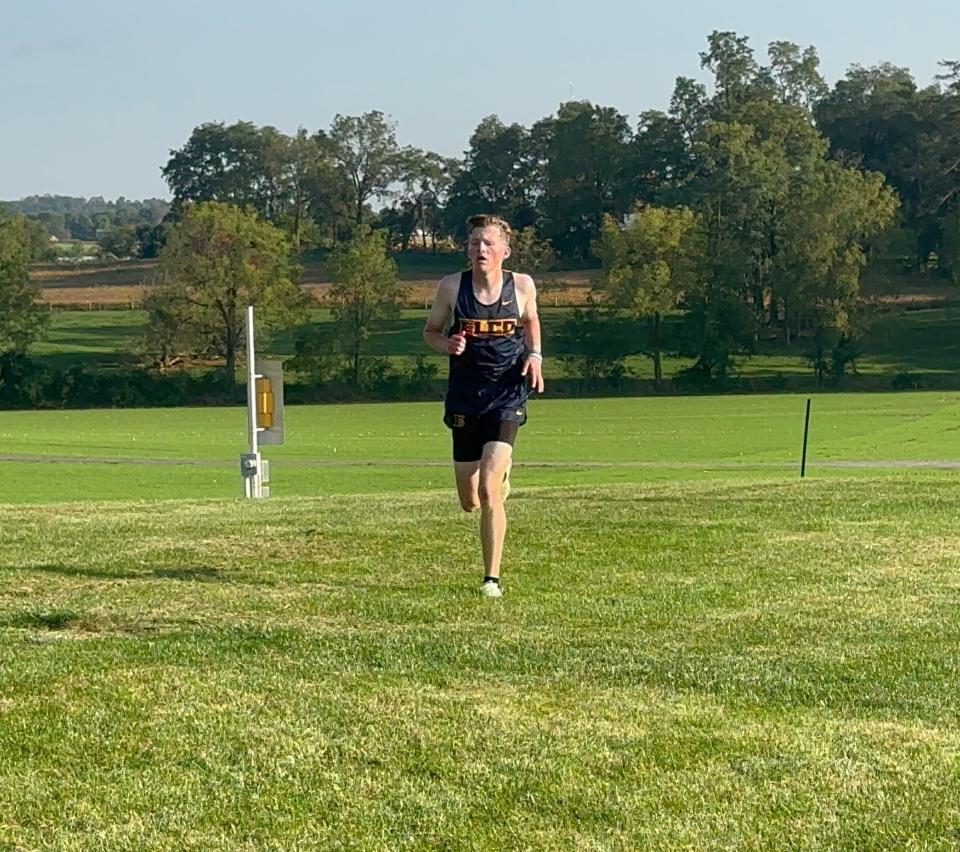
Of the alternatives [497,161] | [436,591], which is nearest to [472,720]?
[436,591]

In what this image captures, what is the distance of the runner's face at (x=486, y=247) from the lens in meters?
9.16

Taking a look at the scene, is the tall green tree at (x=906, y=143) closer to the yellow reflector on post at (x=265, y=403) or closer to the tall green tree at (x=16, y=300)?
the tall green tree at (x=16, y=300)

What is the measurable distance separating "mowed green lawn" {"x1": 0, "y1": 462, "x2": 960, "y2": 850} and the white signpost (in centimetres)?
853

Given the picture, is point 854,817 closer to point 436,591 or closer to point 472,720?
point 472,720

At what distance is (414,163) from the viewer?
496 ft

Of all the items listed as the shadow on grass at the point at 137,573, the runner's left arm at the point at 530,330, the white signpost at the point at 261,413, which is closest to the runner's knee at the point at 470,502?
the runner's left arm at the point at 530,330

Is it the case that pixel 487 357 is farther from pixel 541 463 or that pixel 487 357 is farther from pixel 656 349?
pixel 656 349

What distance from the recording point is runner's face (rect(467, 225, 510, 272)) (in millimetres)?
9164

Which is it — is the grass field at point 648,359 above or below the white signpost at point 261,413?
below

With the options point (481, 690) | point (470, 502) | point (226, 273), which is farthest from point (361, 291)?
point (481, 690)

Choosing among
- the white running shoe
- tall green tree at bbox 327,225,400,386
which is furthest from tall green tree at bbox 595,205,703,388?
the white running shoe

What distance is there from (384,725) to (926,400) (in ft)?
231

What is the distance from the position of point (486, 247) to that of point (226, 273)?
295ft

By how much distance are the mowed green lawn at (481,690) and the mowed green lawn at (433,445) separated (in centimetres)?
1923
